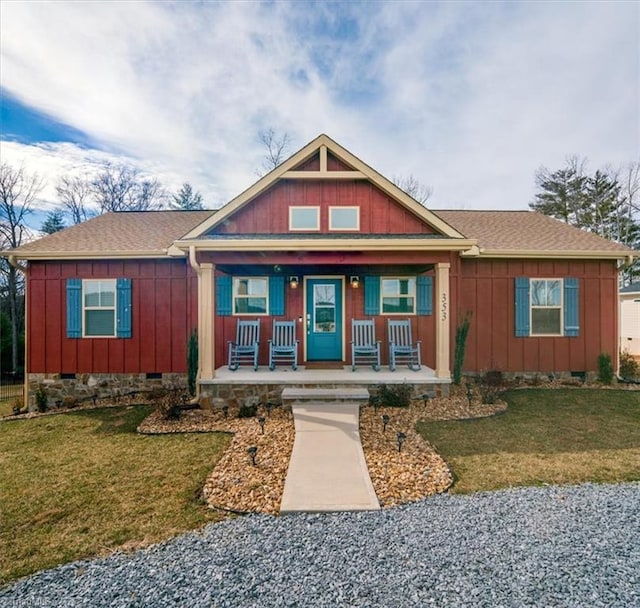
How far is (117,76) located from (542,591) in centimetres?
876

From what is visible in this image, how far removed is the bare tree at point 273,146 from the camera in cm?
1591

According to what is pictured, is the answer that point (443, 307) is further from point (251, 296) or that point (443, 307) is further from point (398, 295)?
point (251, 296)

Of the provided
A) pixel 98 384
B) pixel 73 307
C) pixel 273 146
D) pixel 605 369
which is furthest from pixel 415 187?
pixel 98 384

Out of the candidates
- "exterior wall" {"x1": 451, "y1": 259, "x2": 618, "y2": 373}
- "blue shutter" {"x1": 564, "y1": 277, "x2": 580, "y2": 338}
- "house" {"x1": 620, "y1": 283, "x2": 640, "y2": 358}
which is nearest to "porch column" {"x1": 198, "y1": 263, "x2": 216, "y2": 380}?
"exterior wall" {"x1": 451, "y1": 259, "x2": 618, "y2": 373}

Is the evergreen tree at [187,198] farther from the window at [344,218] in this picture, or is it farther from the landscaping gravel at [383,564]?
the landscaping gravel at [383,564]

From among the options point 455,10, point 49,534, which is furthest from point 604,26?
point 49,534

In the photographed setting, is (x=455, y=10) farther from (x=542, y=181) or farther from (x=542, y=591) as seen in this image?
(x=542, y=181)

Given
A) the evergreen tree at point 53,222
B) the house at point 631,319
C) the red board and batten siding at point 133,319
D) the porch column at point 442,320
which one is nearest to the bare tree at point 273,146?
the red board and batten siding at point 133,319

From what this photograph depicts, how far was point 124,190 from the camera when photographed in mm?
19406

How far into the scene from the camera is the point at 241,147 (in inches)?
464

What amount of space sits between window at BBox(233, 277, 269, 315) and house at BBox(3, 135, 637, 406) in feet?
0.09

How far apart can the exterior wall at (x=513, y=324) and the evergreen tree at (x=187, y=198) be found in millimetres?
20037

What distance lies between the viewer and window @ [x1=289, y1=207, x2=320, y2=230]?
671cm

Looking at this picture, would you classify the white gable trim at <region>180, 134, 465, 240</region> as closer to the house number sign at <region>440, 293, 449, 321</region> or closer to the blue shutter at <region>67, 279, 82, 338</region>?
the house number sign at <region>440, 293, 449, 321</region>
